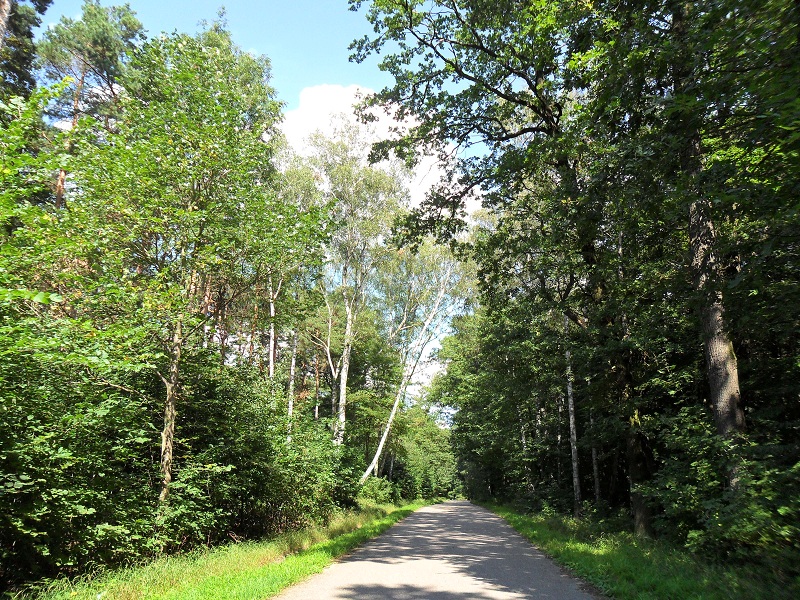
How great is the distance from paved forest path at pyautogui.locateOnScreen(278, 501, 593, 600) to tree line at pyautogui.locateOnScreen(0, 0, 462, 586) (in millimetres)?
3372

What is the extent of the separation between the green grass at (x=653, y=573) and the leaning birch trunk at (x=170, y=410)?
816cm

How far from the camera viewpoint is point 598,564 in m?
7.91

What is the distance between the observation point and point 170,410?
9750 mm

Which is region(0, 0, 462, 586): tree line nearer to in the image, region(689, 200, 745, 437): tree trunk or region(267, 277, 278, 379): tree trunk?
region(267, 277, 278, 379): tree trunk

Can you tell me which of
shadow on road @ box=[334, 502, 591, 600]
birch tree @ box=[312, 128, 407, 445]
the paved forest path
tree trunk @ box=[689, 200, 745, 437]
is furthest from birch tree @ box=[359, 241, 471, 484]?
tree trunk @ box=[689, 200, 745, 437]

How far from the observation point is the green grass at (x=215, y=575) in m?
6.11

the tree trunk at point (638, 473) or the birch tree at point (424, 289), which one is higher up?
the birch tree at point (424, 289)

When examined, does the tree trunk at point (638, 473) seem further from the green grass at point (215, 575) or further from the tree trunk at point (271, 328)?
the tree trunk at point (271, 328)

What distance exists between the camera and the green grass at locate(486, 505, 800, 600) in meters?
5.09

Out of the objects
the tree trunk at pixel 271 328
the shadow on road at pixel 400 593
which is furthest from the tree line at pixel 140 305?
the shadow on road at pixel 400 593

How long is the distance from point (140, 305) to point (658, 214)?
9.77 meters

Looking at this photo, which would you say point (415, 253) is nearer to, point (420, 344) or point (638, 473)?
point (638, 473)

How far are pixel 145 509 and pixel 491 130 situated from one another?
11.8m

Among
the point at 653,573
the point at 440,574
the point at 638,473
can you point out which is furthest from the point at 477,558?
the point at 638,473
